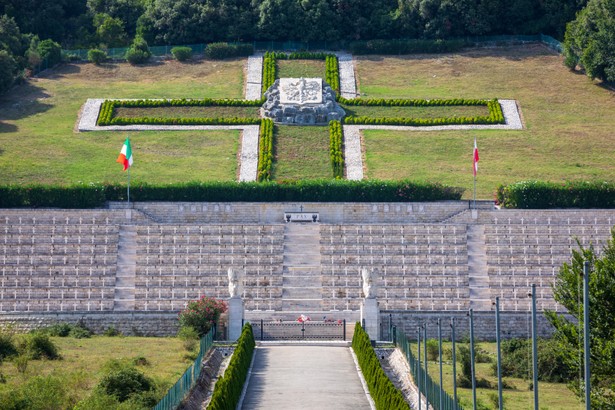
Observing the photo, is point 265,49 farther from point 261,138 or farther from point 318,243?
point 318,243

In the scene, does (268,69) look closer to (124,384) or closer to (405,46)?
(405,46)

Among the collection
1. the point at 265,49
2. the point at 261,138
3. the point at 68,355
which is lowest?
the point at 68,355

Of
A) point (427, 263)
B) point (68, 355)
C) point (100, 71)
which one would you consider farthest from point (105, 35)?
point (68, 355)

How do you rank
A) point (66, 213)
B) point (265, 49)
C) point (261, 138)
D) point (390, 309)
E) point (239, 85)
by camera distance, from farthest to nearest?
point (265, 49) → point (239, 85) → point (261, 138) → point (66, 213) → point (390, 309)

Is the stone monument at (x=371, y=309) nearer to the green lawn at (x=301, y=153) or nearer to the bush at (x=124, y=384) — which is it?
the green lawn at (x=301, y=153)

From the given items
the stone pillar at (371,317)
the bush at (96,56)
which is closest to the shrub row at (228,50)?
the bush at (96,56)

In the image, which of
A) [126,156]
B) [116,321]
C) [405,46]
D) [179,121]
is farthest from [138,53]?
[116,321]

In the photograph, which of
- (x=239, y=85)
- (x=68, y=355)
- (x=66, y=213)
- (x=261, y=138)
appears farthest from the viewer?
(x=239, y=85)

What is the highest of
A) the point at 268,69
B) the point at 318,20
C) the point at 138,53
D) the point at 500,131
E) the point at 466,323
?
the point at 318,20
